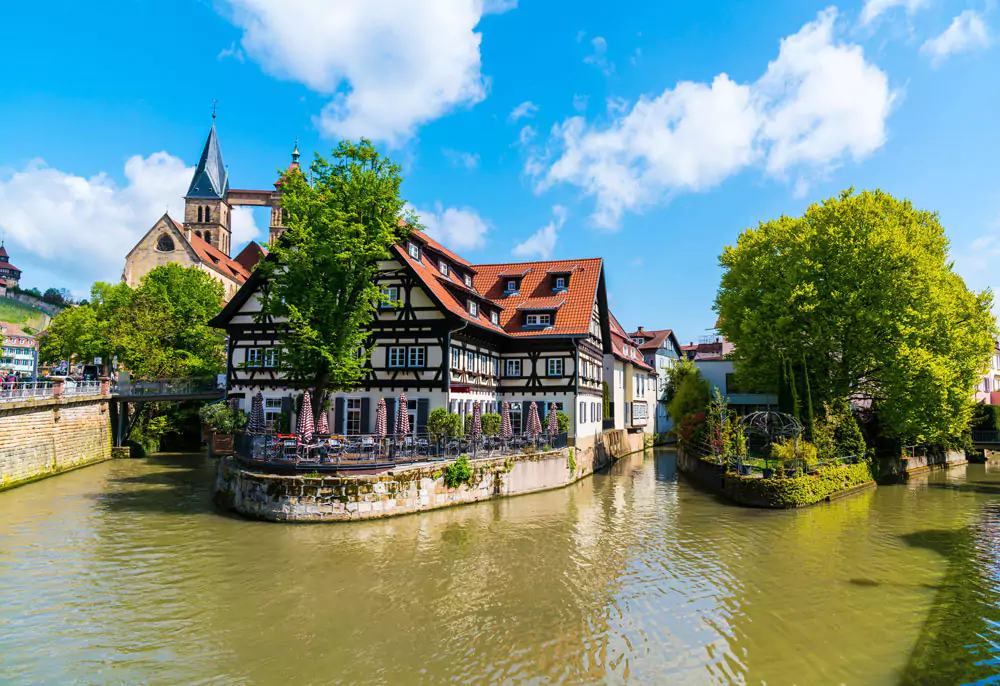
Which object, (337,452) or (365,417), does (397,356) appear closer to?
(365,417)

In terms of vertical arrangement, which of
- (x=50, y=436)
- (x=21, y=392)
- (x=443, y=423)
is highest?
(x=21, y=392)

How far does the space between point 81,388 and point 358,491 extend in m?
23.1

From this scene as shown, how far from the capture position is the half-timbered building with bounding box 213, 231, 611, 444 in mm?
28656

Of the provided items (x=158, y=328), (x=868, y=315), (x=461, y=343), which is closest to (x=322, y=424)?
(x=461, y=343)

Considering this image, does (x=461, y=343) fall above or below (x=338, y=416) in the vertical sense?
above

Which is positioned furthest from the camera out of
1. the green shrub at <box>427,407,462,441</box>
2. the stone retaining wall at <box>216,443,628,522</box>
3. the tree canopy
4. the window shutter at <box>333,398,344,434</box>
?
the tree canopy

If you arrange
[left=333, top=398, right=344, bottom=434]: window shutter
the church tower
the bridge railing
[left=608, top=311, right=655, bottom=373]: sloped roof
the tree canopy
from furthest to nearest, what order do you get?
the church tower
[left=608, top=311, right=655, bottom=373]: sloped roof
the tree canopy
the bridge railing
[left=333, top=398, right=344, bottom=434]: window shutter

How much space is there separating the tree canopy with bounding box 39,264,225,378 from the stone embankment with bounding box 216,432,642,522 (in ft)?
69.9

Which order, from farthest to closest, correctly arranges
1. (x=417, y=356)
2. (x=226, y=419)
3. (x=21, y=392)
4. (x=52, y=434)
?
(x=226, y=419) < (x=52, y=434) < (x=417, y=356) < (x=21, y=392)

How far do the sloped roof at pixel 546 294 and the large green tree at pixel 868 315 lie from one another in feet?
27.5

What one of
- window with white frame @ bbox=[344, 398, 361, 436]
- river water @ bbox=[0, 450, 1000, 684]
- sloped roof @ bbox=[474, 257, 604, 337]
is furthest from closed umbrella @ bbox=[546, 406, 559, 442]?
window with white frame @ bbox=[344, 398, 361, 436]

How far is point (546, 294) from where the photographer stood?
121 ft

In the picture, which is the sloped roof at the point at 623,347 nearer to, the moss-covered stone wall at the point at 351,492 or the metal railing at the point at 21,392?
the moss-covered stone wall at the point at 351,492

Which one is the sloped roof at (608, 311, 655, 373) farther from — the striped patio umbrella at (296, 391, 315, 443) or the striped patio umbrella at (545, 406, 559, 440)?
the striped patio umbrella at (296, 391, 315, 443)
